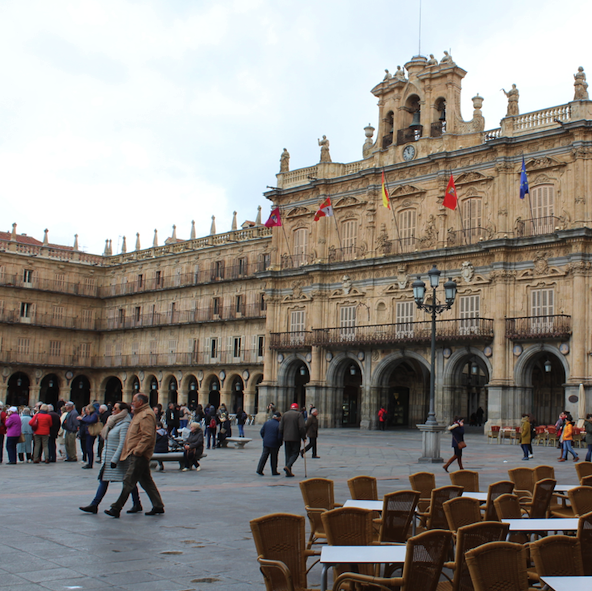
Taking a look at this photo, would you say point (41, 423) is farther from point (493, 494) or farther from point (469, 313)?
point (469, 313)

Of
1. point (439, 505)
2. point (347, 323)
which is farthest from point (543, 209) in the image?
point (439, 505)

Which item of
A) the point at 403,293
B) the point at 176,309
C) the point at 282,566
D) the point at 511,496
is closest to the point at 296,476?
the point at 511,496

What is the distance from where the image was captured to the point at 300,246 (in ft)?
147

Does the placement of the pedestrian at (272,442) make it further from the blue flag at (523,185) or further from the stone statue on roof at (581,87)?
the stone statue on roof at (581,87)

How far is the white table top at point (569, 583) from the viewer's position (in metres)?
5.09

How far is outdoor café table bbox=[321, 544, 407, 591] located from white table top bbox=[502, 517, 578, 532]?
1.59 metres

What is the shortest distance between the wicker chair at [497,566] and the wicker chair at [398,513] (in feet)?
9.15

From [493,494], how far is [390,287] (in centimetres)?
3115

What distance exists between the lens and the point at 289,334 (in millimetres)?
44250

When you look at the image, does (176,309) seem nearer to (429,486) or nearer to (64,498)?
(64,498)

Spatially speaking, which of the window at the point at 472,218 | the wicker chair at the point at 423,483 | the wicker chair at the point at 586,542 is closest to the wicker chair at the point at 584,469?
the wicker chair at the point at 423,483

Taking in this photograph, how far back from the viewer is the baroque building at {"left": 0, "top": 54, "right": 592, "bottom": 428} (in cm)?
3444

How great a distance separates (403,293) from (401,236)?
119 inches

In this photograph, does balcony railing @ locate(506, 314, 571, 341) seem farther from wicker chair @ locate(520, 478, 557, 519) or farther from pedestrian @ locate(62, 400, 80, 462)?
wicker chair @ locate(520, 478, 557, 519)
